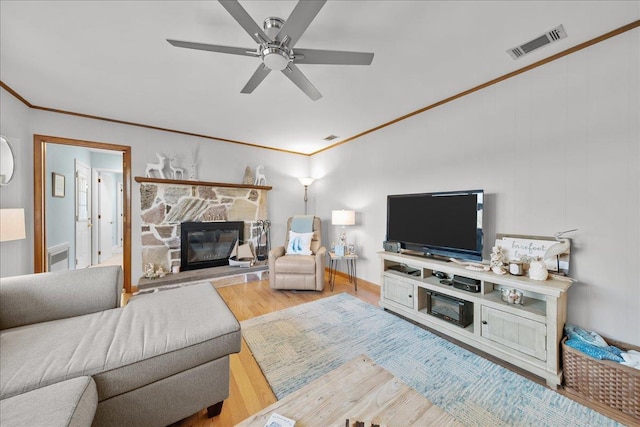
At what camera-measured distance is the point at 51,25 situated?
61.7 inches

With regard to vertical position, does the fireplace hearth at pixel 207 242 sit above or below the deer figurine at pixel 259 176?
below

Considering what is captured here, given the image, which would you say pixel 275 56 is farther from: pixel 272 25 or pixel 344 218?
pixel 344 218

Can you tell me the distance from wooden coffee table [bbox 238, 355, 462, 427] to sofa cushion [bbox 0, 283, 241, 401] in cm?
58

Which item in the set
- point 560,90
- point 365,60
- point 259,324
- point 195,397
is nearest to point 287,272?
point 259,324

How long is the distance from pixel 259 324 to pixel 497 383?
201cm

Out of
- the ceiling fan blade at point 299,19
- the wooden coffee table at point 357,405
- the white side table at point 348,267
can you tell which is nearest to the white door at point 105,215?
the white side table at point 348,267

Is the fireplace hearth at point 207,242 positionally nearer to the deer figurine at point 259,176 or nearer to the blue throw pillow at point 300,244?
the deer figurine at point 259,176

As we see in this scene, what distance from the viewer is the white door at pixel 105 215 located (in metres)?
5.27

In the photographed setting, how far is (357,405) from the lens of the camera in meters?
0.95

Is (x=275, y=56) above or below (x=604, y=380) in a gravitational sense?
above

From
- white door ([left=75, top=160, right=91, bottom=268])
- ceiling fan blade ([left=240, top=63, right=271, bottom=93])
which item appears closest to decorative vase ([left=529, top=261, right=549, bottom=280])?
ceiling fan blade ([left=240, top=63, right=271, bottom=93])

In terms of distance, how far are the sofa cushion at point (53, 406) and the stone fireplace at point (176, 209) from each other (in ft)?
9.48

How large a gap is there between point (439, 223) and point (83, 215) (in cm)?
628

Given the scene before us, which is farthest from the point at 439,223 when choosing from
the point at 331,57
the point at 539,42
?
the point at 331,57
